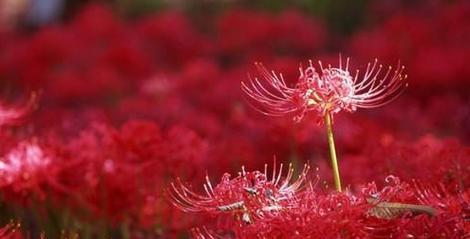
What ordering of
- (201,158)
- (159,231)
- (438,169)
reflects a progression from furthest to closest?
(201,158) < (159,231) < (438,169)

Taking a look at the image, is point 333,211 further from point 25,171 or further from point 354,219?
point 25,171

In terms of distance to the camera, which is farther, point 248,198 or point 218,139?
point 218,139

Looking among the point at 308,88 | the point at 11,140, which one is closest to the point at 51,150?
the point at 11,140

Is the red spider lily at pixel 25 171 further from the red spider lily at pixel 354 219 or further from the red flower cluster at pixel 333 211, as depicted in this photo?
the red spider lily at pixel 354 219

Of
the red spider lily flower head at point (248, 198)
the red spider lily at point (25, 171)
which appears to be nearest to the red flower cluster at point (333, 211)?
the red spider lily flower head at point (248, 198)

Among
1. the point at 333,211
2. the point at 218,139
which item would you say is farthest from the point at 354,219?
the point at 218,139

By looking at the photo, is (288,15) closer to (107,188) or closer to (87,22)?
(87,22)

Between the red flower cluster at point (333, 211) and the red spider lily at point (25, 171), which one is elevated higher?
the red flower cluster at point (333, 211)

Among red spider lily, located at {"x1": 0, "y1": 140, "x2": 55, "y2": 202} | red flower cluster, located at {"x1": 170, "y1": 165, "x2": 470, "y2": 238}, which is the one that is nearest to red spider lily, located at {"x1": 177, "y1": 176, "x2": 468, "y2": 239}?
red flower cluster, located at {"x1": 170, "y1": 165, "x2": 470, "y2": 238}

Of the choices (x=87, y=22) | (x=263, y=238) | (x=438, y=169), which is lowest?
(x=87, y=22)
